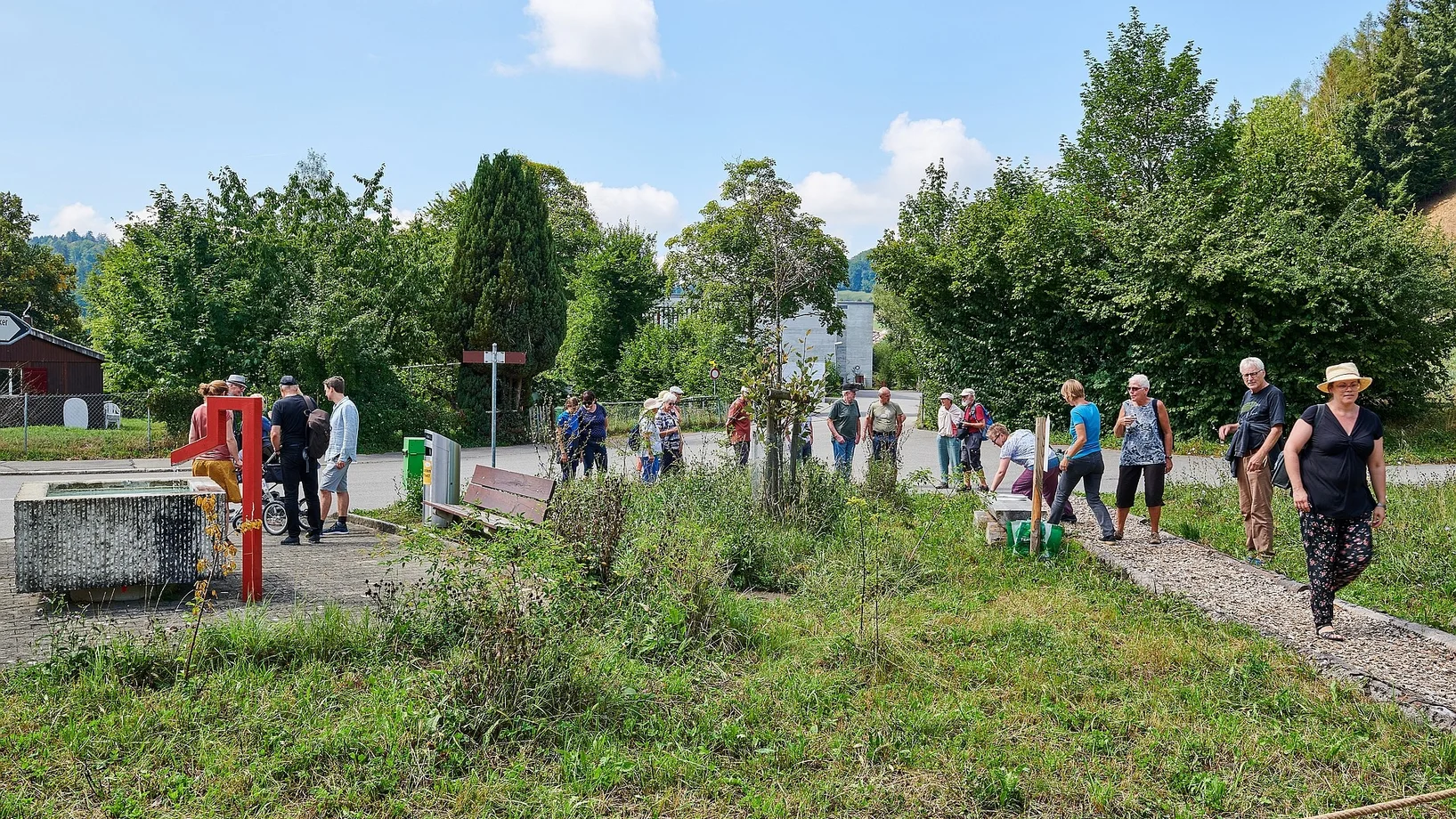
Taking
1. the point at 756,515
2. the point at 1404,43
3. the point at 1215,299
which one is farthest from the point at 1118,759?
the point at 1404,43

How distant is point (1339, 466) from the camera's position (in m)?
5.78

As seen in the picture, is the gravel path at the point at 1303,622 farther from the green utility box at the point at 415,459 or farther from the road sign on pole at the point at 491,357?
the road sign on pole at the point at 491,357

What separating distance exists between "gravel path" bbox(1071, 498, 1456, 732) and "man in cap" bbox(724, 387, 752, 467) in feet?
11.5

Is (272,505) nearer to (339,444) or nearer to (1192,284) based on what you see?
(339,444)

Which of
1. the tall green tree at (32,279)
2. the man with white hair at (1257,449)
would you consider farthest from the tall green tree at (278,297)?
the tall green tree at (32,279)

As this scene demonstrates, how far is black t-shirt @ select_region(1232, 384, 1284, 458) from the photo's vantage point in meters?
8.01

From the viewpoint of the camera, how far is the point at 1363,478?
5793 millimetres

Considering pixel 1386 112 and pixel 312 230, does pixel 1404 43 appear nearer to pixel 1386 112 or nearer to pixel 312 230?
pixel 1386 112

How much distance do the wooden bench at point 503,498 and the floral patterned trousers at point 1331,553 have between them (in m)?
5.04

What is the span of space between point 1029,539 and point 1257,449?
202cm

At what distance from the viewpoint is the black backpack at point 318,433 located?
9.52m

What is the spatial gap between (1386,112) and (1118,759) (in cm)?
5664

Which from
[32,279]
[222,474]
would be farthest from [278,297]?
[32,279]

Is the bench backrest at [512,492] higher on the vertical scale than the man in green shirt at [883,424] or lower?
lower
